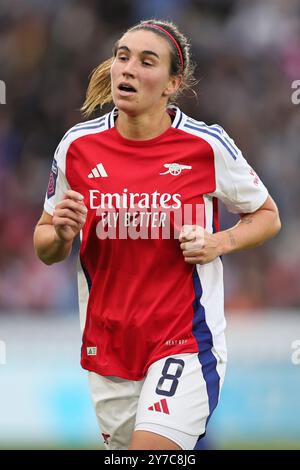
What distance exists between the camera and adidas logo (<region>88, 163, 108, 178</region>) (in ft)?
12.9

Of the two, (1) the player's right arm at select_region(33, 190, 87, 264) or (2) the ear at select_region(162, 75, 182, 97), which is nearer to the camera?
(1) the player's right arm at select_region(33, 190, 87, 264)

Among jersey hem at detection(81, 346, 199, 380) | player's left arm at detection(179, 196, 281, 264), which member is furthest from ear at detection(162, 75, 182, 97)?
jersey hem at detection(81, 346, 199, 380)

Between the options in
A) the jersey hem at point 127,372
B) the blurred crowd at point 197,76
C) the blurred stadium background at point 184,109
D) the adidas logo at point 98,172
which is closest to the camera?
the jersey hem at point 127,372

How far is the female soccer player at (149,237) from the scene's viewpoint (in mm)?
3783

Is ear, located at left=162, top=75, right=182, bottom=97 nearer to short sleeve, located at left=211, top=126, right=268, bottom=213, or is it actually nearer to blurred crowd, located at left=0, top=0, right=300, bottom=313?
short sleeve, located at left=211, top=126, right=268, bottom=213

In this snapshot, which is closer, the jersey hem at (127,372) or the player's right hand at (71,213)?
the player's right hand at (71,213)

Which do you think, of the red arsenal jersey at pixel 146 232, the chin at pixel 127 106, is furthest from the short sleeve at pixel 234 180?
the chin at pixel 127 106

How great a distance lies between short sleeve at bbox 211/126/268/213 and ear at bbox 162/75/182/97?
26 centimetres

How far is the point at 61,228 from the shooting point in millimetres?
3658

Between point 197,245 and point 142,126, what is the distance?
603mm

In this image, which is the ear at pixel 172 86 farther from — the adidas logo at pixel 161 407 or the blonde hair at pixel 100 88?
the adidas logo at pixel 161 407

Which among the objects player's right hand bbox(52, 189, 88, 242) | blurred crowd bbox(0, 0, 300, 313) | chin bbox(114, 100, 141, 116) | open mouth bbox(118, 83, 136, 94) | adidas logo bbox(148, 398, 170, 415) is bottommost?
adidas logo bbox(148, 398, 170, 415)

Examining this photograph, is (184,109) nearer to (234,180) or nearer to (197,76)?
(197,76)

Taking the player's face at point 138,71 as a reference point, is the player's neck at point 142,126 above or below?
below
